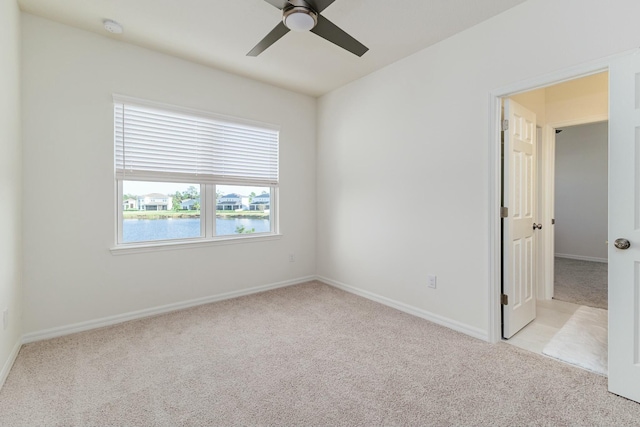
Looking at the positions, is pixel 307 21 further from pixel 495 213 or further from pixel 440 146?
pixel 495 213

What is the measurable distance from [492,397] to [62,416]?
2.46 meters

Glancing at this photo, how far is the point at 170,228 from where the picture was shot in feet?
10.8

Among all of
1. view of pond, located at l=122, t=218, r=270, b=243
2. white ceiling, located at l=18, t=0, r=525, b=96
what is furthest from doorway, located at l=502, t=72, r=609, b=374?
view of pond, located at l=122, t=218, r=270, b=243

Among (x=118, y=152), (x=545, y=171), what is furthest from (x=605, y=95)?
(x=118, y=152)

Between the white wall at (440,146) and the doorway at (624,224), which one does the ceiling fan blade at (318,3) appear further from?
the doorway at (624,224)

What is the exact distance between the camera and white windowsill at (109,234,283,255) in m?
2.95

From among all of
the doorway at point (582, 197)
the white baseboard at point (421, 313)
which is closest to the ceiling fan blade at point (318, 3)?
the white baseboard at point (421, 313)

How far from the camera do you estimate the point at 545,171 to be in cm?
355

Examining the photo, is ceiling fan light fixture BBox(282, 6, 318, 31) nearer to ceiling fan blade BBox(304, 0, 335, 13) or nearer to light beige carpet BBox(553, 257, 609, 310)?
ceiling fan blade BBox(304, 0, 335, 13)

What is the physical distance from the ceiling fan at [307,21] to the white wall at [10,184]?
1.75 metres

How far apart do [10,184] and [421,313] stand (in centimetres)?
361

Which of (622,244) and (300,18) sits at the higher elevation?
(300,18)

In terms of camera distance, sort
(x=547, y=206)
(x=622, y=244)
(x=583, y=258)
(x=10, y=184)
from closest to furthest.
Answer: (x=622, y=244)
(x=10, y=184)
(x=547, y=206)
(x=583, y=258)

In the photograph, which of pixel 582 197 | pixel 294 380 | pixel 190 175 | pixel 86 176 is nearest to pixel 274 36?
pixel 190 175
